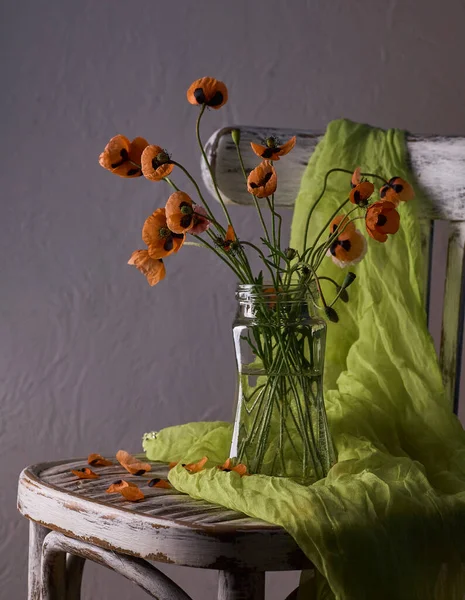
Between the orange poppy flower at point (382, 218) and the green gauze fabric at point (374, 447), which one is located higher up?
the orange poppy flower at point (382, 218)

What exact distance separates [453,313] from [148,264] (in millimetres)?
402

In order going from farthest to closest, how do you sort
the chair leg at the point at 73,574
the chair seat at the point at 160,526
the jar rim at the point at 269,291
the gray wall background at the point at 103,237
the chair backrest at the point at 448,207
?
the gray wall background at the point at 103,237 < the chair backrest at the point at 448,207 < the chair leg at the point at 73,574 < the jar rim at the point at 269,291 < the chair seat at the point at 160,526

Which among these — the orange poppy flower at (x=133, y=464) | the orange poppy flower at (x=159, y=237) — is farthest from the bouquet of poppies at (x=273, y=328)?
the orange poppy flower at (x=133, y=464)

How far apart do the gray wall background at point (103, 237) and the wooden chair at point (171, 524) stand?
354 mm

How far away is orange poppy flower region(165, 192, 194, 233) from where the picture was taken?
60cm

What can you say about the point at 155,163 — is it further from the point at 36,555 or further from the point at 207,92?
the point at 36,555

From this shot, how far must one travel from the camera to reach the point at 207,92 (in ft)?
Answer: 2.06

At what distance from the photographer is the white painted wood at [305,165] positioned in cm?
87

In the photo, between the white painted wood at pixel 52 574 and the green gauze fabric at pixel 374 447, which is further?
the white painted wood at pixel 52 574

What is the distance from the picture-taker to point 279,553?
54 centimetres

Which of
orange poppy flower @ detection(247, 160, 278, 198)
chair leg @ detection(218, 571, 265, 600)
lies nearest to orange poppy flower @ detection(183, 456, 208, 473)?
chair leg @ detection(218, 571, 265, 600)

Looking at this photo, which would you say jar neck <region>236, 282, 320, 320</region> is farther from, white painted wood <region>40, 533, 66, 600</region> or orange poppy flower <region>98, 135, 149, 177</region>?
white painted wood <region>40, 533, 66, 600</region>

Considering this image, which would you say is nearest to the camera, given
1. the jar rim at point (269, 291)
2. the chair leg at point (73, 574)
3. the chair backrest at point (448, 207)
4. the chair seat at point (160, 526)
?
the chair seat at point (160, 526)

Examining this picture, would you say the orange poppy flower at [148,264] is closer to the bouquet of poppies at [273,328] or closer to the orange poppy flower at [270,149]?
the bouquet of poppies at [273,328]
